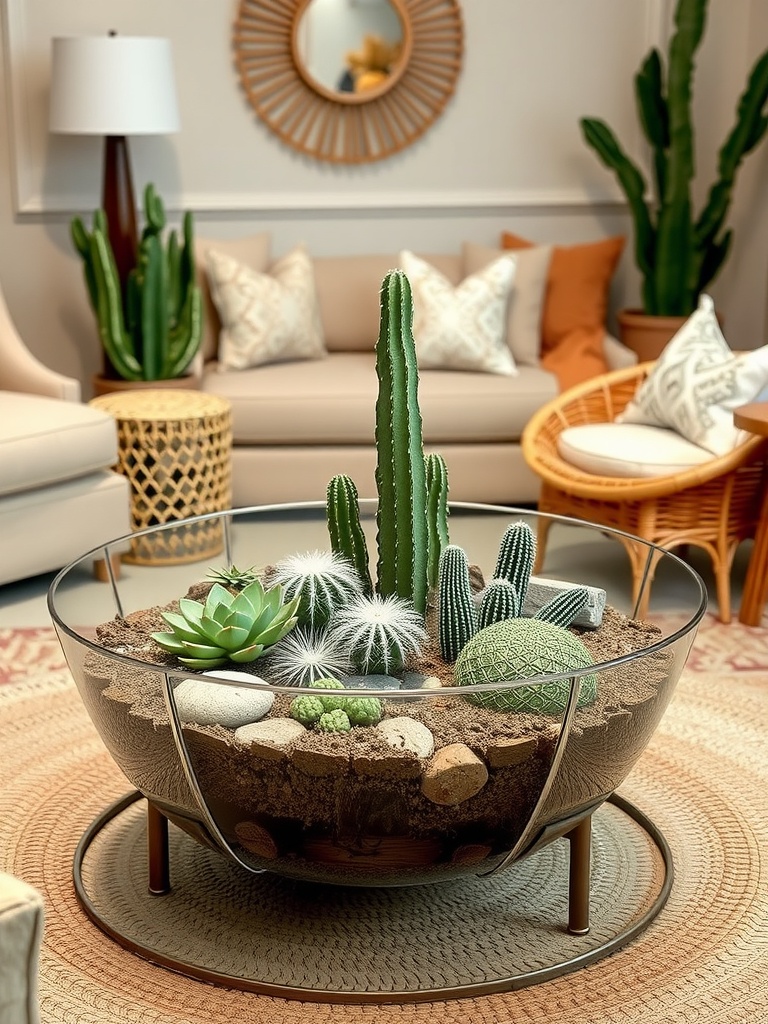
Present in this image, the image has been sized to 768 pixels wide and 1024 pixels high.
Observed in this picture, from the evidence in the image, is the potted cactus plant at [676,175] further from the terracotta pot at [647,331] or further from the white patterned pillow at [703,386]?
the white patterned pillow at [703,386]

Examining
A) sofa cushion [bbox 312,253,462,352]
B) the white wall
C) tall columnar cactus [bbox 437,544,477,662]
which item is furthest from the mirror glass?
tall columnar cactus [bbox 437,544,477,662]

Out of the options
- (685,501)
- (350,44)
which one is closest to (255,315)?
(350,44)

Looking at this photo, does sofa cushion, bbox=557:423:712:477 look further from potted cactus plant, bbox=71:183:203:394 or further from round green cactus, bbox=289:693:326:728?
round green cactus, bbox=289:693:326:728

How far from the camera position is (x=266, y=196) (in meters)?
4.82

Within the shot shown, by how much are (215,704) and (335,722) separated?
0.16 m

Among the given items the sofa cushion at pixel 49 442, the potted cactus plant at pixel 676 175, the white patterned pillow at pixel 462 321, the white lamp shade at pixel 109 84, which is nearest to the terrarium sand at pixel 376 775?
the sofa cushion at pixel 49 442

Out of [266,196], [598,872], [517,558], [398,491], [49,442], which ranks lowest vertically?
[598,872]

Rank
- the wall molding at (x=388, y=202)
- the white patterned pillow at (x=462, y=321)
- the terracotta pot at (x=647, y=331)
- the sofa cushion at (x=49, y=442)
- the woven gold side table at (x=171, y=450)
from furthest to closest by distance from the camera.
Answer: the wall molding at (x=388, y=202)
the terracotta pot at (x=647, y=331)
the white patterned pillow at (x=462, y=321)
the woven gold side table at (x=171, y=450)
the sofa cushion at (x=49, y=442)

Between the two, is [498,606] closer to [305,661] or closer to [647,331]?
[305,661]

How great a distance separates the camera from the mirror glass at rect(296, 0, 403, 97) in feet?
15.4

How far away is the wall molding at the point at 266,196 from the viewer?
454 cm

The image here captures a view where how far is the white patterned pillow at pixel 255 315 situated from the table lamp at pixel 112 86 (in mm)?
476

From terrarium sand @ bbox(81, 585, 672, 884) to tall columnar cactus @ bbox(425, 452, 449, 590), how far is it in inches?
15.4

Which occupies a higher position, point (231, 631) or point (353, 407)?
point (231, 631)
